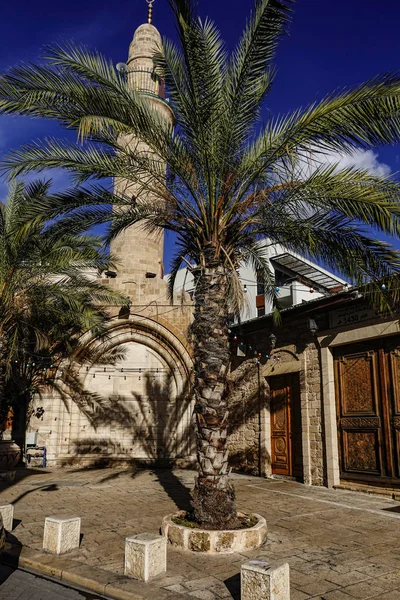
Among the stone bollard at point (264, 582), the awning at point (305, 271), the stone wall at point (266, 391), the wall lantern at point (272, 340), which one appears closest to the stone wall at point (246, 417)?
the stone wall at point (266, 391)

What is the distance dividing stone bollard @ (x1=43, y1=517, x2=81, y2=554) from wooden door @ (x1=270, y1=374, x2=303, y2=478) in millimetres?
6819

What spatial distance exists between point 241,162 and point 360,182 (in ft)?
5.68

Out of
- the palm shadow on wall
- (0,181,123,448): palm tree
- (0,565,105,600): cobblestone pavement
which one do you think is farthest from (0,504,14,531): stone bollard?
the palm shadow on wall

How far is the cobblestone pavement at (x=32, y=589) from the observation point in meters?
4.63

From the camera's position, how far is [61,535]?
5.90m

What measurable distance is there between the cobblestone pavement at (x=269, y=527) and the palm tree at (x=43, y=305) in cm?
350

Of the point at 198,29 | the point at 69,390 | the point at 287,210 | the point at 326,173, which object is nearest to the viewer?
the point at 198,29

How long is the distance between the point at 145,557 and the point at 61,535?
1.53m

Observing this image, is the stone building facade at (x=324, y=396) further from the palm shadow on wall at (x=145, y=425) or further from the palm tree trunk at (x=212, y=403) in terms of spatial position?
the palm tree trunk at (x=212, y=403)

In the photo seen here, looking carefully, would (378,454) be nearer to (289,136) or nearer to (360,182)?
(360,182)

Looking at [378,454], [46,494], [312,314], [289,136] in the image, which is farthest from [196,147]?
[46,494]

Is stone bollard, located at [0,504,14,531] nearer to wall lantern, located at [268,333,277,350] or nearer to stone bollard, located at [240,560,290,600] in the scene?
stone bollard, located at [240,560,290,600]

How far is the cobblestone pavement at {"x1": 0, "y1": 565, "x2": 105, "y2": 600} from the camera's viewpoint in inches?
182

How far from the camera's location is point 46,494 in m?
10.2
